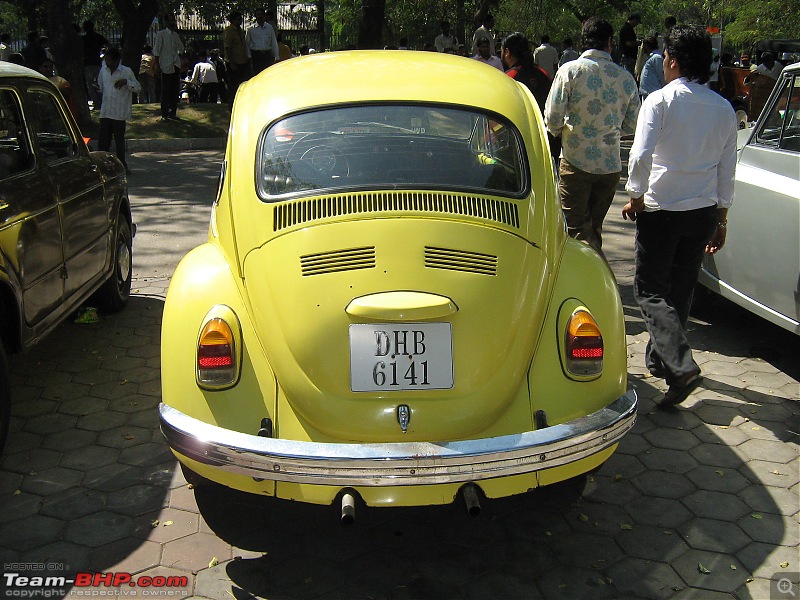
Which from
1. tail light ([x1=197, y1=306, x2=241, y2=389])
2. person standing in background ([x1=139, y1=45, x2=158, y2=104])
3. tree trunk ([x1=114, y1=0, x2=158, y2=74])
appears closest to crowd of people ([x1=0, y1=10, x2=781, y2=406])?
tail light ([x1=197, y1=306, x2=241, y2=389])

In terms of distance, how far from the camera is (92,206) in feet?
18.7

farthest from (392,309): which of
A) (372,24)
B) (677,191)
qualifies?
(372,24)

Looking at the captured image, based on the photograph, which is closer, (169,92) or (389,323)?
(389,323)

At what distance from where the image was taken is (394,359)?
10.5 feet

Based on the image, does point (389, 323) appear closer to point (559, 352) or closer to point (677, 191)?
point (559, 352)

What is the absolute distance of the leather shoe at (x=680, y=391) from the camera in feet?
15.5

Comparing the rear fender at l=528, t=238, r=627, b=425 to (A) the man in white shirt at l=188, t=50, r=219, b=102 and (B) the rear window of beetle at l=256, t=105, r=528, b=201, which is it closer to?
(B) the rear window of beetle at l=256, t=105, r=528, b=201

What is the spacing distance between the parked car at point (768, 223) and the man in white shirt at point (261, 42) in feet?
42.1

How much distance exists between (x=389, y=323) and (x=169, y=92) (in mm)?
15221

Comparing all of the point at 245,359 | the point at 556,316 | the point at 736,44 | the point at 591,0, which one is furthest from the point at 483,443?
the point at 736,44

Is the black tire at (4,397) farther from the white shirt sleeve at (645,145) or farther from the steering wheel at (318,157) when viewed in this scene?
the white shirt sleeve at (645,145)

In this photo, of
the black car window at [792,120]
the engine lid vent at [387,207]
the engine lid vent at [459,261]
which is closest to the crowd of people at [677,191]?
the black car window at [792,120]

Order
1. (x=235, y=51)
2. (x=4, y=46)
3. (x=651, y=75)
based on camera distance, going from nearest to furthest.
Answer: (x=651, y=75) → (x=235, y=51) → (x=4, y=46)

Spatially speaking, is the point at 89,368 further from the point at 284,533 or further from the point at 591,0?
the point at 591,0
